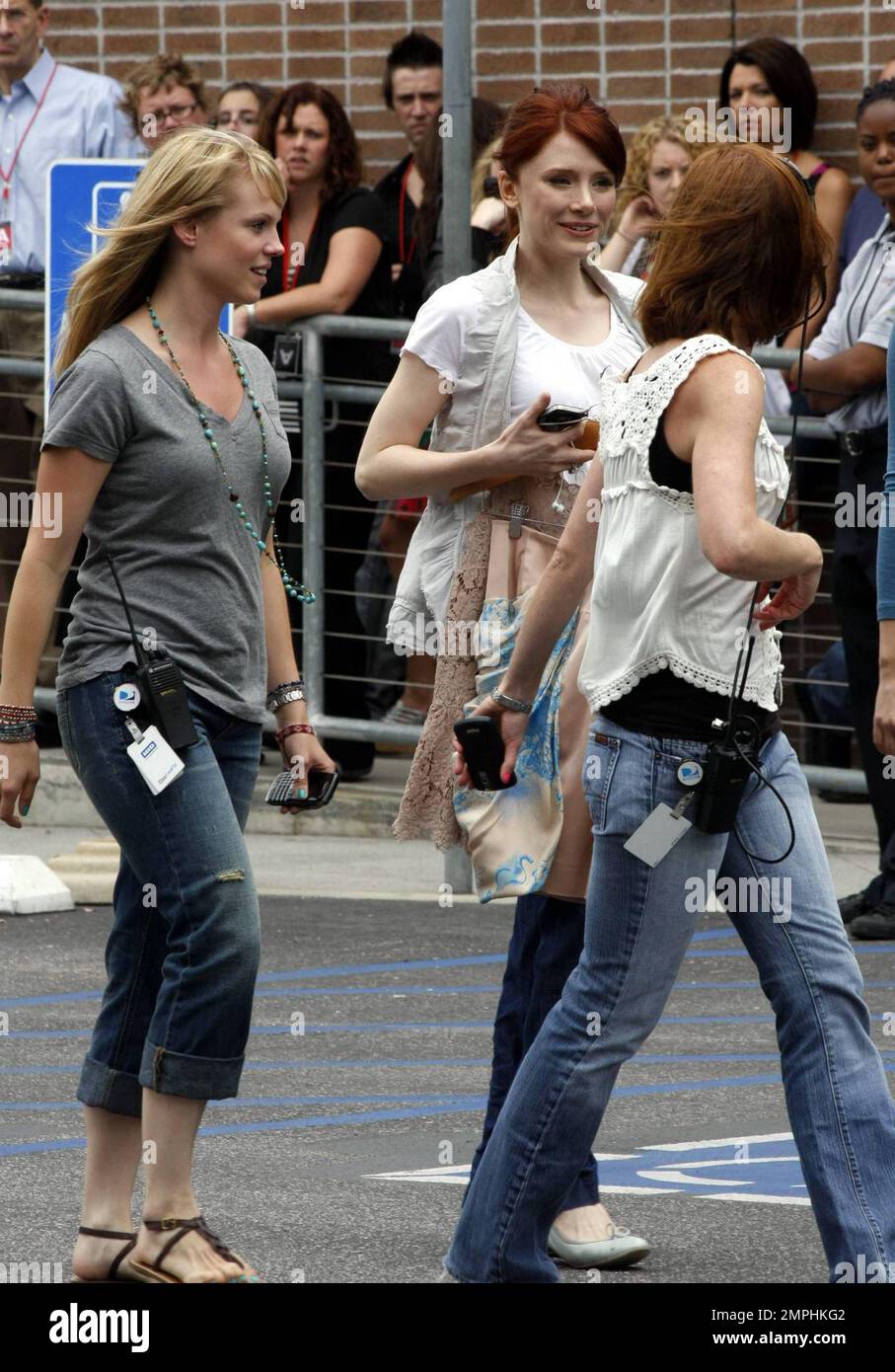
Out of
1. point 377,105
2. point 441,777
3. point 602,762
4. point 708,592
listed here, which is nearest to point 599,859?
point 602,762

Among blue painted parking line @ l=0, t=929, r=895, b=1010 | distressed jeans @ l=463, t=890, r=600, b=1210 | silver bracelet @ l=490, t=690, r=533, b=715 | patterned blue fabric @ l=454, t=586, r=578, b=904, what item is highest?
silver bracelet @ l=490, t=690, r=533, b=715

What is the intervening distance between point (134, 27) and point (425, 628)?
25.0 ft

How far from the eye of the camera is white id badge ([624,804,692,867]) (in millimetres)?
4367

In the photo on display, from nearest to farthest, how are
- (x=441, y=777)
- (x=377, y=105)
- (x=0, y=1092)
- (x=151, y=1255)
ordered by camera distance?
(x=151, y=1255) < (x=441, y=777) < (x=0, y=1092) < (x=377, y=105)

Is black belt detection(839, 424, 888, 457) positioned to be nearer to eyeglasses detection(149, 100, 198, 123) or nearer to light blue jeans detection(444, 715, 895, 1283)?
eyeglasses detection(149, 100, 198, 123)

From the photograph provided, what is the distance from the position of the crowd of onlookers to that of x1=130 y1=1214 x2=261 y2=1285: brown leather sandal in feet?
16.1

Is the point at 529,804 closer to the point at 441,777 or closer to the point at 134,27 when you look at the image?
the point at 441,777

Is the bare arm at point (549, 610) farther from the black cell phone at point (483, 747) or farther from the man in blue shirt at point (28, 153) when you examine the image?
the man in blue shirt at point (28, 153)

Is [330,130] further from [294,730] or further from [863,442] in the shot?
[294,730]

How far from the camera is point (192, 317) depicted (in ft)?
16.3

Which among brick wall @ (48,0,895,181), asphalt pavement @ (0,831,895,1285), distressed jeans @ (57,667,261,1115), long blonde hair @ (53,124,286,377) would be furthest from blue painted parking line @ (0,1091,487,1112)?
brick wall @ (48,0,895,181)

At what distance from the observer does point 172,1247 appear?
15.7 feet

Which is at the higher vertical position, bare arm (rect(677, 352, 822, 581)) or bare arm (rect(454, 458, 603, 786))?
bare arm (rect(677, 352, 822, 581))

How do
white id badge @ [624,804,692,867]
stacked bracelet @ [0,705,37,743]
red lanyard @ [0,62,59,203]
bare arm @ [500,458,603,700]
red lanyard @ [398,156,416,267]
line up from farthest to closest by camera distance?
red lanyard @ [0,62,59,203] < red lanyard @ [398,156,416,267] < stacked bracelet @ [0,705,37,743] < bare arm @ [500,458,603,700] < white id badge @ [624,804,692,867]
